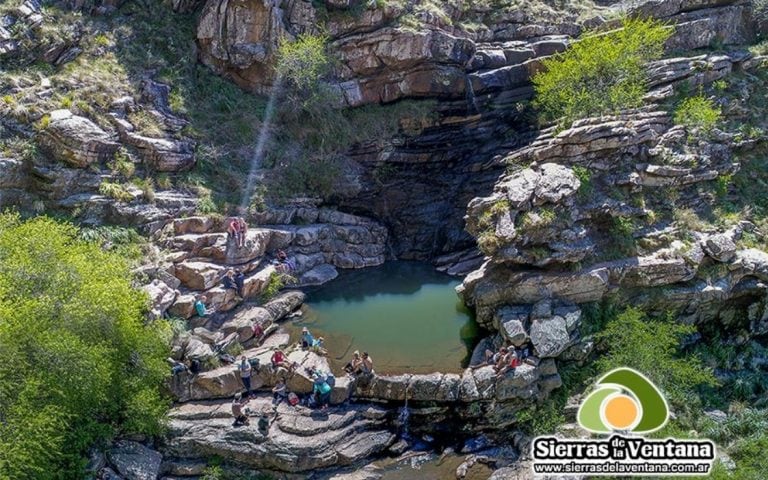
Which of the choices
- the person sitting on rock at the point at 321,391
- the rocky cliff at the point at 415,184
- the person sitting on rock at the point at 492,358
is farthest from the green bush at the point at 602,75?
the person sitting on rock at the point at 321,391

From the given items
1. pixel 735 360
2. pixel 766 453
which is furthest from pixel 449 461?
pixel 735 360

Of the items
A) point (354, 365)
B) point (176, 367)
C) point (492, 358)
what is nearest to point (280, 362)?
point (354, 365)

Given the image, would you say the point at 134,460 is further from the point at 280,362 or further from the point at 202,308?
the point at 202,308

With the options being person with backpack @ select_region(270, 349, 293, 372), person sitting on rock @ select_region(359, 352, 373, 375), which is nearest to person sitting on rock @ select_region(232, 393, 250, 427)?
person with backpack @ select_region(270, 349, 293, 372)

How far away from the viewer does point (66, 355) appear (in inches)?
656

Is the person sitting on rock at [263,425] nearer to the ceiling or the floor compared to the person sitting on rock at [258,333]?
nearer to the floor

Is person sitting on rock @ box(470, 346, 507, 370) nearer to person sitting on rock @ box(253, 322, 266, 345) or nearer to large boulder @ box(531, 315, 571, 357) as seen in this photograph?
large boulder @ box(531, 315, 571, 357)

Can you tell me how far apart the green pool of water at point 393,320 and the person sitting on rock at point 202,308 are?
4.21 meters

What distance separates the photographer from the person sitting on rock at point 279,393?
67.9 feet

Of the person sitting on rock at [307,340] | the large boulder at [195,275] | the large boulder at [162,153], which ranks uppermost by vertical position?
the large boulder at [162,153]

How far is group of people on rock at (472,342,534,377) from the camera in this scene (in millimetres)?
21078

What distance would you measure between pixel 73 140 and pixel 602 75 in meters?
31.5

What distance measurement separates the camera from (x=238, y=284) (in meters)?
26.0

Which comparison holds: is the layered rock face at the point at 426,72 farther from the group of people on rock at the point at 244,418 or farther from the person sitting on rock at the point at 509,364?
the group of people on rock at the point at 244,418
